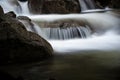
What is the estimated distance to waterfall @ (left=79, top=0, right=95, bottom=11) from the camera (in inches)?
850

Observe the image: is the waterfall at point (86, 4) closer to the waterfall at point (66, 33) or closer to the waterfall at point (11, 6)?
the waterfall at point (11, 6)

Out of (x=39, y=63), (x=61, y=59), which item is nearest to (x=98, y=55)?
(x=61, y=59)

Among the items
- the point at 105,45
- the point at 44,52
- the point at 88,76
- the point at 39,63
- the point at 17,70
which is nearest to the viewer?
the point at 88,76

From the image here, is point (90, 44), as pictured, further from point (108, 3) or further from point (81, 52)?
point (108, 3)

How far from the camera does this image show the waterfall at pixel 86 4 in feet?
70.8

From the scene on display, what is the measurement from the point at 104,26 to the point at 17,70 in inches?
334

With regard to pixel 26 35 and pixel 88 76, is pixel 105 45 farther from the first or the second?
pixel 88 76

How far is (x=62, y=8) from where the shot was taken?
64.6ft

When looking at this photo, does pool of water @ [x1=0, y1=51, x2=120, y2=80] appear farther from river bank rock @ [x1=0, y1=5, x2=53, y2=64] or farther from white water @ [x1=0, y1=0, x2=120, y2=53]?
white water @ [x1=0, y1=0, x2=120, y2=53]

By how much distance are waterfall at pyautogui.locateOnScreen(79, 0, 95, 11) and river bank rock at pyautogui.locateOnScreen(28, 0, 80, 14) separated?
1.16m

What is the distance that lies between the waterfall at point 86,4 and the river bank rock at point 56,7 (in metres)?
1.16

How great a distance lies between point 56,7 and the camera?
1966 centimetres

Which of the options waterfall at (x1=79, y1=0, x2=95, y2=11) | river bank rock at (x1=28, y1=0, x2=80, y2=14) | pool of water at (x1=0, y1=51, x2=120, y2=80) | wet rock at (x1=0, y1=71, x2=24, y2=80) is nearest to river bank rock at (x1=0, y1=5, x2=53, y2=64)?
pool of water at (x1=0, y1=51, x2=120, y2=80)

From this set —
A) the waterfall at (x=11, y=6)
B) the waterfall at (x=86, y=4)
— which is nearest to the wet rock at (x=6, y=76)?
the waterfall at (x=11, y=6)
